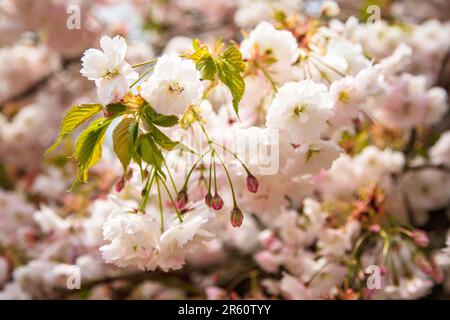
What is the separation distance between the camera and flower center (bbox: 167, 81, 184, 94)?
107 cm

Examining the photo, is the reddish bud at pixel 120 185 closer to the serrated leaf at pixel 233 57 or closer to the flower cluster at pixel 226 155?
the flower cluster at pixel 226 155

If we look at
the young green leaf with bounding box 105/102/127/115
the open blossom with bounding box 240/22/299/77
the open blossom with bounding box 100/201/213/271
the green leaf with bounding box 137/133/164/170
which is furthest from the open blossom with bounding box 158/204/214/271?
the open blossom with bounding box 240/22/299/77

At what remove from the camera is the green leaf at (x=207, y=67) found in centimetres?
112

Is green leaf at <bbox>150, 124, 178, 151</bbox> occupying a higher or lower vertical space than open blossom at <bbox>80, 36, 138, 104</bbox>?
lower

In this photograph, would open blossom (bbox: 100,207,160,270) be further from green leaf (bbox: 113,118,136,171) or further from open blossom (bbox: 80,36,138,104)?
open blossom (bbox: 80,36,138,104)

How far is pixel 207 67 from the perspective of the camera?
3.71ft

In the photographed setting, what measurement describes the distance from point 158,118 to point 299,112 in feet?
0.96

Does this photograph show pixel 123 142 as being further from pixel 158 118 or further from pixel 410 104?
pixel 410 104

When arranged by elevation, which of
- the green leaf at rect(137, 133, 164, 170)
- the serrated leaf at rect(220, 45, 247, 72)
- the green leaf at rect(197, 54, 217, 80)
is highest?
the serrated leaf at rect(220, 45, 247, 72)

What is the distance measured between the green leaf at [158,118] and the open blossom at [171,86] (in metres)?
0.01

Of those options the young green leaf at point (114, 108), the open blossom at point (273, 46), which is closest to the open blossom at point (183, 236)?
the young green leaf at point (114, 108)

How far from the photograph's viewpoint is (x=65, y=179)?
3082mm

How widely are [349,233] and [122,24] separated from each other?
1.91 metres

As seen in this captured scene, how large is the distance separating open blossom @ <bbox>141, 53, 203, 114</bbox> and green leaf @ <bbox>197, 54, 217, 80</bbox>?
0.04 meters
